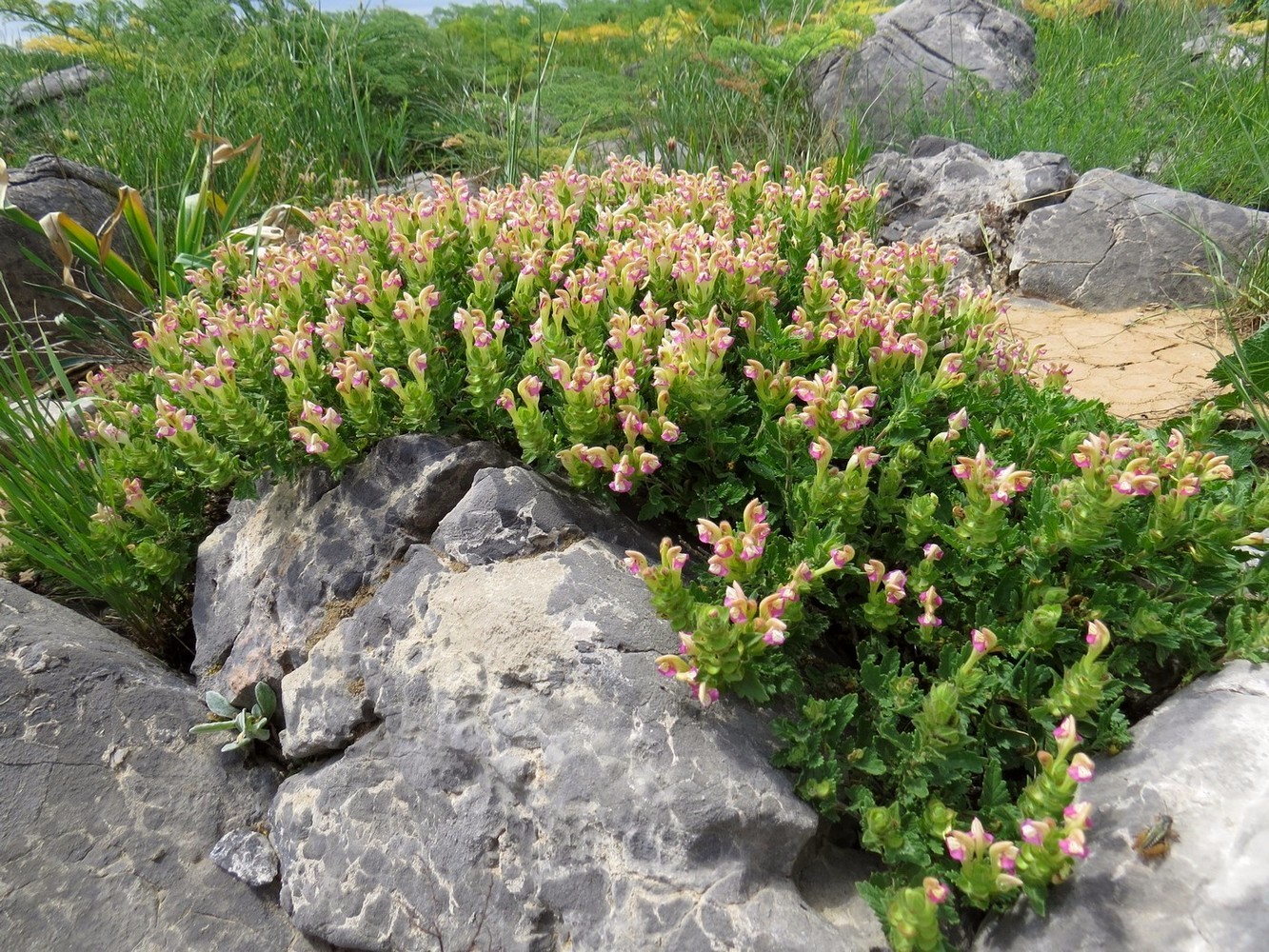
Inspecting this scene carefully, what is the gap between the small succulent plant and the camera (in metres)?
2.63

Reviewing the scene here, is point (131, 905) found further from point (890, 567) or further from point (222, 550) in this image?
point (890, 567)

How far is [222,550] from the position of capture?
3.02 m

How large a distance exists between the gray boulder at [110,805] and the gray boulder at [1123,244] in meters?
5.67

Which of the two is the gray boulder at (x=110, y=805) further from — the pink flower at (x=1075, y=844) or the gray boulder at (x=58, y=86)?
the gray boulder at (x=58, y=86)

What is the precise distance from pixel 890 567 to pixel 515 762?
51.2 inches

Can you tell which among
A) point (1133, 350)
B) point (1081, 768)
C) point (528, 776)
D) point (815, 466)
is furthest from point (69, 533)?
point (1133, 350)

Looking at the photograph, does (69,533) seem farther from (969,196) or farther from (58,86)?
(58,86)

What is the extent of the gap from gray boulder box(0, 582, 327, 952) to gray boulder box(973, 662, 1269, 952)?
6.52ft

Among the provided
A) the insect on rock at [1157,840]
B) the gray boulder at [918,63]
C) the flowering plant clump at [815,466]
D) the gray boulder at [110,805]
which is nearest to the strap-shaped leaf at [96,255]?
the flowering plant clump at [815,466]

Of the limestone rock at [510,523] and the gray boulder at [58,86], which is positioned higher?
the limestone rock at [510,523]

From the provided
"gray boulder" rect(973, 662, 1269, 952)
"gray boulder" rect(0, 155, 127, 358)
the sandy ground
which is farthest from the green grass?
"gray boulder" rect(0, 155, 127, 358)

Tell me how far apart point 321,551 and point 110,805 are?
Answer: 3.14 ft

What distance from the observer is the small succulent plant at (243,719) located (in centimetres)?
Result: 263

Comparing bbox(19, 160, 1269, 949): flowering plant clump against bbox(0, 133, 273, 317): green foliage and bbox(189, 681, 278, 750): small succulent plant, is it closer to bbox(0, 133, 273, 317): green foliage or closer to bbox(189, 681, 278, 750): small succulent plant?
bbox(189, 681, 278, 750): small succulent plant
